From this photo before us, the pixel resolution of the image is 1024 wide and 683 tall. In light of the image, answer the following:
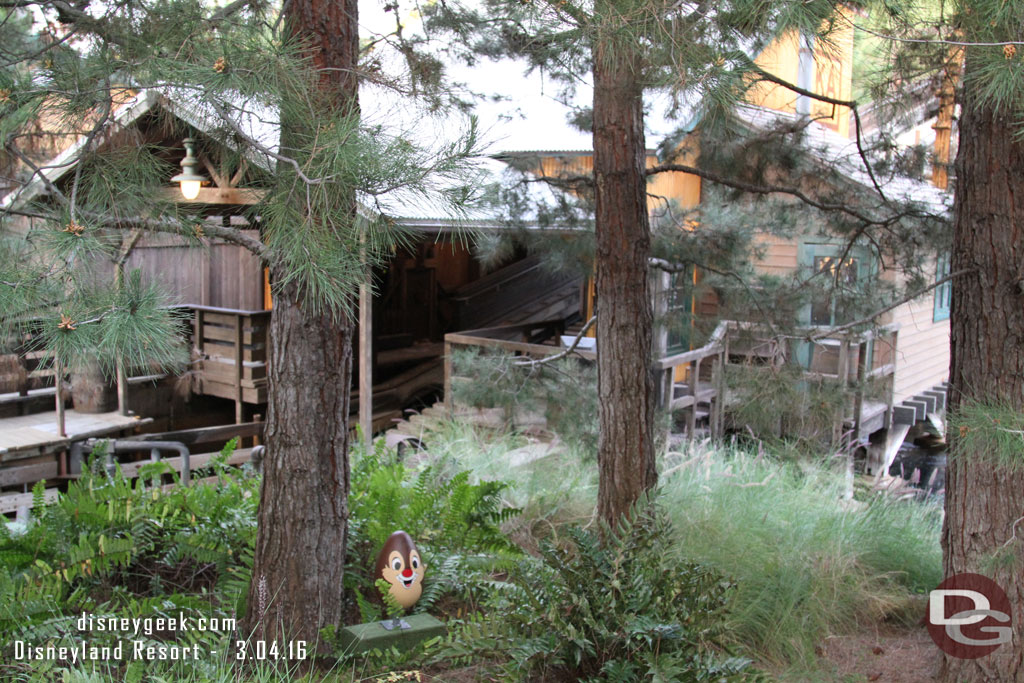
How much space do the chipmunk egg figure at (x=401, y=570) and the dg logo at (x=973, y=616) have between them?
7.96ft

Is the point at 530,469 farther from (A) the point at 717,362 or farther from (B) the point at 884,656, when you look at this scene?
(A) the point at 717,362

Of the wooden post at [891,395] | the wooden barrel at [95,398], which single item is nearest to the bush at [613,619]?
the wooden barrel at [95,398]

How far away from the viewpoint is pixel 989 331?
3.78 meters

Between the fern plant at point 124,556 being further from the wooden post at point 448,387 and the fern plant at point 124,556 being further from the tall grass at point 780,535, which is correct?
the wooden post at point 448,387

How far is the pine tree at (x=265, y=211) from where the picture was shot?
2562 millimetres

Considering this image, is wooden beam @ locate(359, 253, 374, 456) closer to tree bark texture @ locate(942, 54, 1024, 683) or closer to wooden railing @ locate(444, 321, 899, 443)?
wooden railing @ locate(444, 321, 899, 443)

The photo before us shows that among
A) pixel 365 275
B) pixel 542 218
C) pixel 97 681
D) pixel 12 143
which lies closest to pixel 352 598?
pixel 97 681

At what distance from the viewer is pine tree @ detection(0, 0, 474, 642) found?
256 centimetres

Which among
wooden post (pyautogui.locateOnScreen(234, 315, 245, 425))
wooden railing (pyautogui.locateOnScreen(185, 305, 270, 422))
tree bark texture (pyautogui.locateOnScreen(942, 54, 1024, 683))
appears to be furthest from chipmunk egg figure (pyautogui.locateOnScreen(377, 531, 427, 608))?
wooden post (pyautogui.locateOnScreen(234, 315, 245, 425))

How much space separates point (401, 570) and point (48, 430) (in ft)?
21.7

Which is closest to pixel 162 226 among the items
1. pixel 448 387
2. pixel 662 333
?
pixel 662 333

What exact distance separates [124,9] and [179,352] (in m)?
1.54

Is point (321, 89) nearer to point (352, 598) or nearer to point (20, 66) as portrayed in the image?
point (20, 66)

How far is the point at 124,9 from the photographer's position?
341 centimetres
